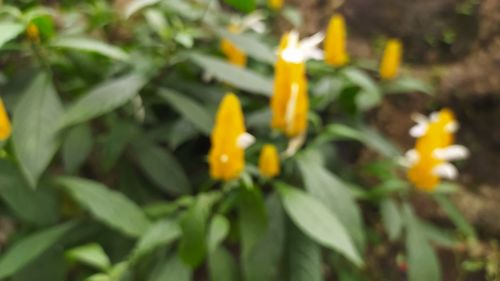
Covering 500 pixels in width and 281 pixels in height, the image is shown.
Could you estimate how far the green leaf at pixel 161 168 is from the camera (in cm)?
116

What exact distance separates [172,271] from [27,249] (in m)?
0.25

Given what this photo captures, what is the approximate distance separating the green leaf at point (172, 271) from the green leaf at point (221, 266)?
1.7 inches

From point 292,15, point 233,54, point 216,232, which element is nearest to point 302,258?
point 216,232

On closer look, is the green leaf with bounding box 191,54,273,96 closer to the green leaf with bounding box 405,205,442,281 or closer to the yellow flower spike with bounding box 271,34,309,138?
the yellow flower spike with bounding box 271,34,309,138

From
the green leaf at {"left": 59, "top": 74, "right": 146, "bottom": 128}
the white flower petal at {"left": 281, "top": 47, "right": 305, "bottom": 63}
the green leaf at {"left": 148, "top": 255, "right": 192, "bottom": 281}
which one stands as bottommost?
the green leaf at {"left": 148, "top": 255, "right": 192, "bottom": 281}

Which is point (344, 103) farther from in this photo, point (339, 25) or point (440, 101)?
point (440, 101)

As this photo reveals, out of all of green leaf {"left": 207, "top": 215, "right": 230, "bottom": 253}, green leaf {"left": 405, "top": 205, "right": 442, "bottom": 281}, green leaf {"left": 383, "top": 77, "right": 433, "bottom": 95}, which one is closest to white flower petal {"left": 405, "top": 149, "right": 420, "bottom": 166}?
green leaf {"left": 405, "top": 205, "right": 442, "bottom": 281}

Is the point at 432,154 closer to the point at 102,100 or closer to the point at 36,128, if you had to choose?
the point at 102,100

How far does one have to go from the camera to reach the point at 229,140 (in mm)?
967

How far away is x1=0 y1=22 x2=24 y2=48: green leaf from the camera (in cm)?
86

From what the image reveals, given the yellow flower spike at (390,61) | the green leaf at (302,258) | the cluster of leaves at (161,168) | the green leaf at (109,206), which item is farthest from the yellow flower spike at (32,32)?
the yellow flower spike at (390,61)

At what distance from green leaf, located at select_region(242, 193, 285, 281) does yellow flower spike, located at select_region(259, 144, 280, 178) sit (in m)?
0.08

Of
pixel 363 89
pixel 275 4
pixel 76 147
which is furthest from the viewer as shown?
pixel 275 4

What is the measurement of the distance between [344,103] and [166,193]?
466 millimetres
